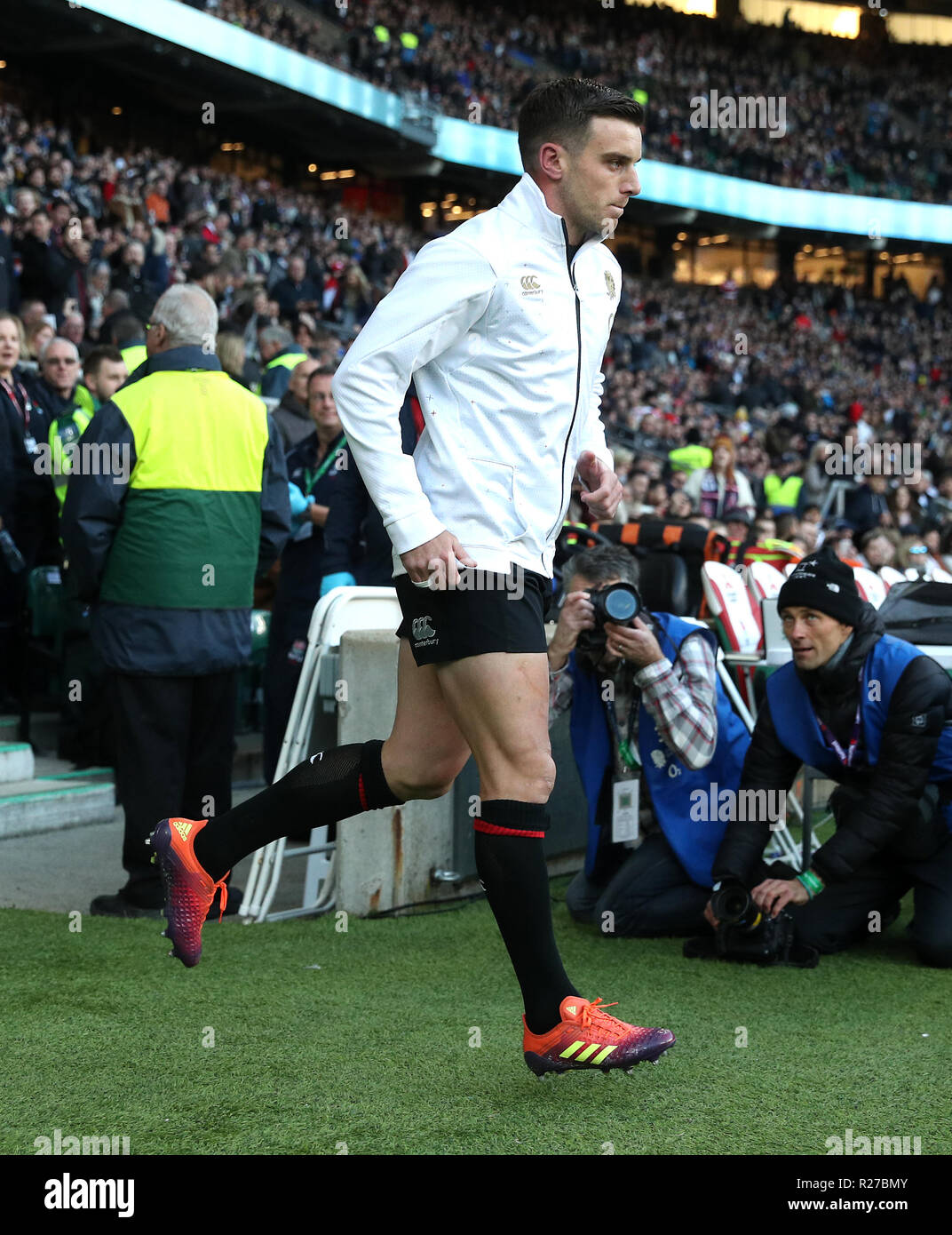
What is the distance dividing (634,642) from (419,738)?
5.13 feet

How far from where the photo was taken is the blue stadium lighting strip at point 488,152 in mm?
22798

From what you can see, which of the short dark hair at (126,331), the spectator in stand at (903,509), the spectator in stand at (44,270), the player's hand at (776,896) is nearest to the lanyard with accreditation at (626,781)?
the player's hand at (776,896)

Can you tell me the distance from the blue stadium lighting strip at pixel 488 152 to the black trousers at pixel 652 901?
53.7ft

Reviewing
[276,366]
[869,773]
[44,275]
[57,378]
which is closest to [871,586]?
[869,773]

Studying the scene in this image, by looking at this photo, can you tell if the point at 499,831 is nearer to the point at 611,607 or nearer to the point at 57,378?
the point at 611,607

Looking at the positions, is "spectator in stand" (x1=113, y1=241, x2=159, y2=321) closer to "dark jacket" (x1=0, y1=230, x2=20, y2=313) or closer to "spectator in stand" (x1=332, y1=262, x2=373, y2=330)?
"dark jacket" (x1=0, y1=230, x2=20, y2=313)

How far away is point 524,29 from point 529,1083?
115 feet

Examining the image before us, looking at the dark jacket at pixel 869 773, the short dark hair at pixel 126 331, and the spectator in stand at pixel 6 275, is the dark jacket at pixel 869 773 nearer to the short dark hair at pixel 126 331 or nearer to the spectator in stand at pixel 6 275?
the short dark hair at pixel 126 331

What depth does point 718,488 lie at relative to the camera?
41.2ft

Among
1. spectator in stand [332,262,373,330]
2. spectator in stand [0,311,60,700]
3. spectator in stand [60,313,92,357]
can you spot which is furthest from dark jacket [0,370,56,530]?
spectator in stand [332,262,373,330]

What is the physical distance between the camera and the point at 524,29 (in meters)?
34.4

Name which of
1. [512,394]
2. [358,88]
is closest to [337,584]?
[512,394]

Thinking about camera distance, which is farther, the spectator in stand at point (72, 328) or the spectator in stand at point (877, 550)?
the spectator in stand at point (877, 550)

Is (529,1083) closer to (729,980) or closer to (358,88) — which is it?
(729,980)
